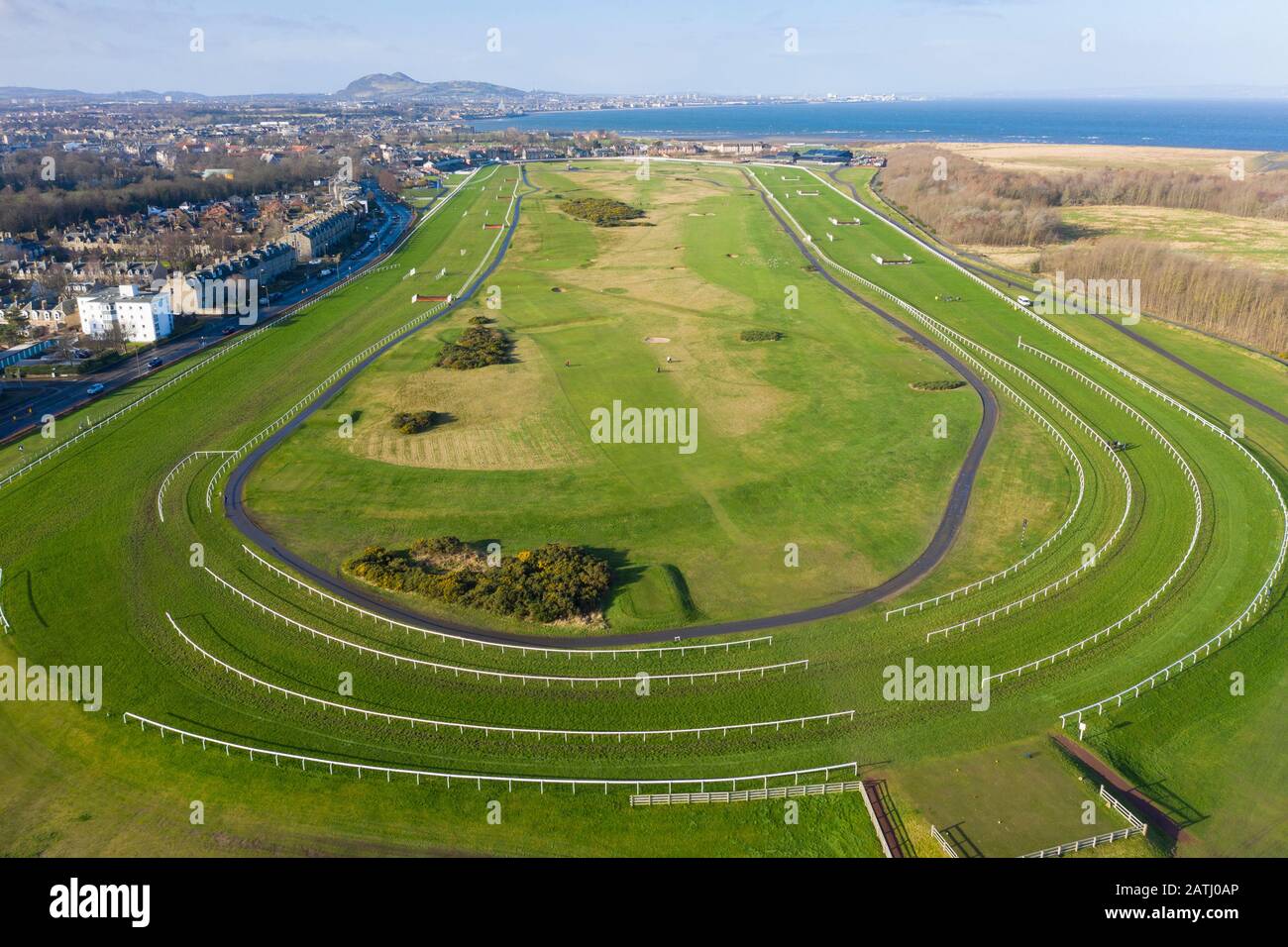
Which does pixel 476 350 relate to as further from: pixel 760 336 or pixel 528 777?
pixel 528 777

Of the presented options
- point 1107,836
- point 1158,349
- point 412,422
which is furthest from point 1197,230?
point 1107,836

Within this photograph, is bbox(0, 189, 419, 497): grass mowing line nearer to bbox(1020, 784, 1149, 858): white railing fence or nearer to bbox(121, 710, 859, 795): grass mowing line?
bbox(121, 710, 859, 795): grass mowing line

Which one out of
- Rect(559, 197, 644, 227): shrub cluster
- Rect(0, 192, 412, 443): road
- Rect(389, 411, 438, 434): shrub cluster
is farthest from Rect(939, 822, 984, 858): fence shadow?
Rect(559, 197, 644, 227): shrub cluster

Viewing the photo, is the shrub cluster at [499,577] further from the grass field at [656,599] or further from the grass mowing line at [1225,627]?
the grass mowing line at [1225,627]

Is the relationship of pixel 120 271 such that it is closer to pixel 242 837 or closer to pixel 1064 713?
pixel 242 837

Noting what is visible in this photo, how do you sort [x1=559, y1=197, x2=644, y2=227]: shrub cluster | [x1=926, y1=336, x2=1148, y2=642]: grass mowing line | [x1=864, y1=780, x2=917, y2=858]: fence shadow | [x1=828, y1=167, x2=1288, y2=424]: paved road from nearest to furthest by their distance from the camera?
1. [x1=864, y1=780, x2=917, y2=858]: fence shadow
2. [x1=926, y1=336, x2=1148, y2=642]: grass mowing line
3. [x1=828, y1=167, x2=1288, y2=424]: paved road
4. [x1=559, y1=197, x2=644, y2=227]: shrub cluster

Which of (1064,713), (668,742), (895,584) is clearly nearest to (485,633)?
(668,742)

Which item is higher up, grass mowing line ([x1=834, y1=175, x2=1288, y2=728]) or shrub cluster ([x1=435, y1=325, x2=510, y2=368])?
shrub cluster ([x1=435, y1=325, x2=510, y2=368])
